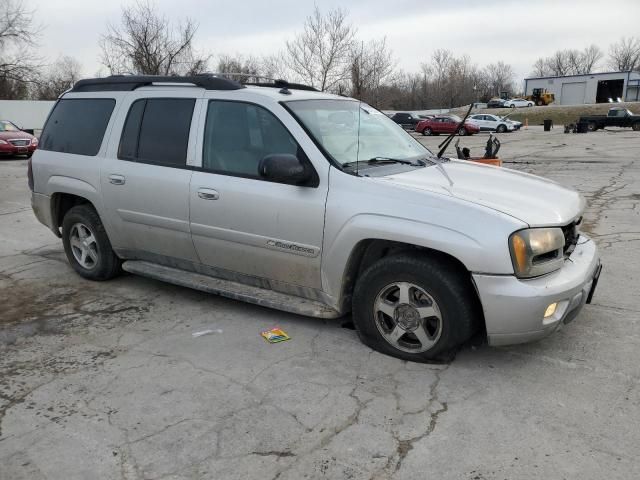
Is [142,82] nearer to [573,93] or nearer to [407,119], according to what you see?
[407,119]

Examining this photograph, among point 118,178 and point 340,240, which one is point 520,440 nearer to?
point 340,240

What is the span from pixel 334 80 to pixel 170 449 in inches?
1237

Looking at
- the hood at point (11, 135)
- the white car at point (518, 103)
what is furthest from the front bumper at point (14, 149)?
the white car at point (518, 103)

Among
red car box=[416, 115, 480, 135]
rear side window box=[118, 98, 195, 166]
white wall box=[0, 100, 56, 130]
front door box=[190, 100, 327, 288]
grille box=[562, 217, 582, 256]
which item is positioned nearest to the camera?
grille box=[562, 217, 582, 256]

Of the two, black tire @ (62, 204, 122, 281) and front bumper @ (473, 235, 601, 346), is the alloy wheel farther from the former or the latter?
black tire @ (62, 204, 122, 281)

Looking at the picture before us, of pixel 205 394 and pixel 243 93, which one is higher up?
pixel 243 93

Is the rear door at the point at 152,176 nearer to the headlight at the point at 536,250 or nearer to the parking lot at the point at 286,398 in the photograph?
the parking lot at the point at 286,398

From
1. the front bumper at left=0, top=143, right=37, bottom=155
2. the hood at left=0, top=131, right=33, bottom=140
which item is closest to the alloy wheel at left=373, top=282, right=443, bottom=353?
the front bumper at left=0, top=143, right=37, bottom=155

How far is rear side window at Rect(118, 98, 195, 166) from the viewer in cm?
447

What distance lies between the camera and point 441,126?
37.5 meters

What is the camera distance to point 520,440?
2.79 metres

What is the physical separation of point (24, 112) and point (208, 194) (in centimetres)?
4258

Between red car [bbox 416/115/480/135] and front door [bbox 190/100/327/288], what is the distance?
1360 inches

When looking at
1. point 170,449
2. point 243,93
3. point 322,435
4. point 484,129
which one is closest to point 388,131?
point 243,93
